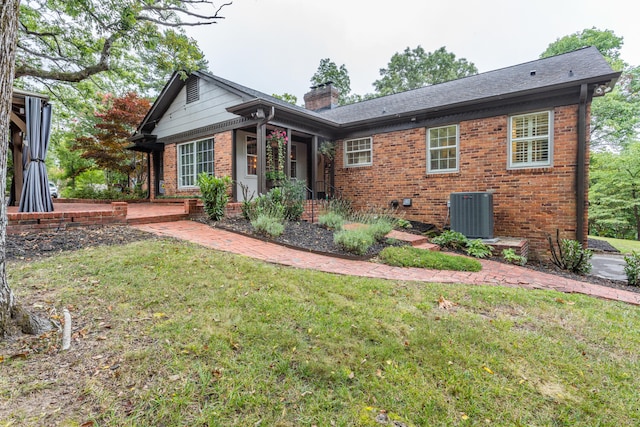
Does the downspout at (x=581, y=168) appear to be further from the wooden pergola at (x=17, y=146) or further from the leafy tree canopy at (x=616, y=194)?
the wooden pergola at (x=17, y=146)

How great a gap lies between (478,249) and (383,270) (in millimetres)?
3040

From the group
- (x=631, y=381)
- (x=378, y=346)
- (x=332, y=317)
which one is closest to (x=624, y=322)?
(x=631, y=381)

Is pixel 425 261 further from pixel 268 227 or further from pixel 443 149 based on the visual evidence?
pixel 443 149

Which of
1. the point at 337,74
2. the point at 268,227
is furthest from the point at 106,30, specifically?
the point at 337,74

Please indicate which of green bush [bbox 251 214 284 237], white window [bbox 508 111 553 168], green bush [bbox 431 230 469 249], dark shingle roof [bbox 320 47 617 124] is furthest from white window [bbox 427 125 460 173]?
green bush [bbox 251 214 284 237]

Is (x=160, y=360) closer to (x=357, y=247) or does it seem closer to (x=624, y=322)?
(x=357, y=247)

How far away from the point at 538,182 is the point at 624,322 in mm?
5028

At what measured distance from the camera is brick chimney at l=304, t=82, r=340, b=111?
1373cm

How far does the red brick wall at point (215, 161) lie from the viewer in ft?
30.6

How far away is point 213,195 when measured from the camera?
6582 millimetres

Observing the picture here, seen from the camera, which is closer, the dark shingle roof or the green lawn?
the dark shingle roof

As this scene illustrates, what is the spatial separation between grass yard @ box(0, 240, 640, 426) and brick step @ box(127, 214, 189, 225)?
276 cm

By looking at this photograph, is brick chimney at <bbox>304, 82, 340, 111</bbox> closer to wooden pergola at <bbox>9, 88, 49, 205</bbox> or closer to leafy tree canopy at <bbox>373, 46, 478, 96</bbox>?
wooden pergola at <bbox>9, 88, 49, 205</bbox>

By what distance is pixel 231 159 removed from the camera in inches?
363
